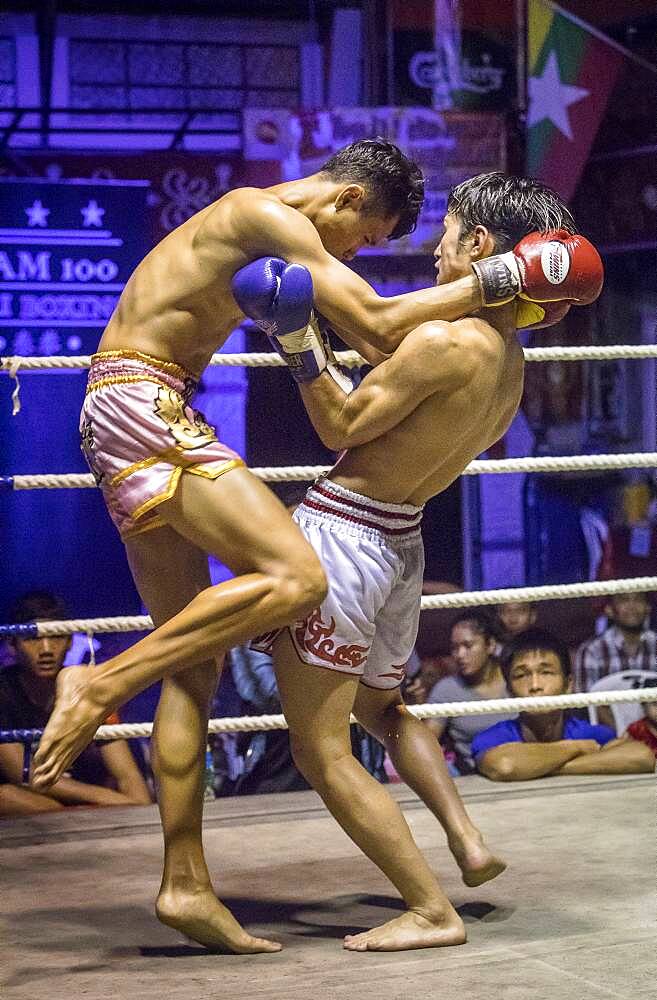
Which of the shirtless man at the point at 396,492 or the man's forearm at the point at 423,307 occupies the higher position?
the man's forearm at the point at 423,307

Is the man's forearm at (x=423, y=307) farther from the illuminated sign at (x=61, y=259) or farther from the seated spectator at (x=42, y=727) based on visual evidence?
the illuminated sign at (x=61, y=259)

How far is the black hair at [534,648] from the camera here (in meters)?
3.91

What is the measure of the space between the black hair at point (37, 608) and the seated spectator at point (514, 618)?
1.31 metres

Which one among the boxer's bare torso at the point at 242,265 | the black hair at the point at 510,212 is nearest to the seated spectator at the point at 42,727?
the boxer's bare torso at the point at 242,265

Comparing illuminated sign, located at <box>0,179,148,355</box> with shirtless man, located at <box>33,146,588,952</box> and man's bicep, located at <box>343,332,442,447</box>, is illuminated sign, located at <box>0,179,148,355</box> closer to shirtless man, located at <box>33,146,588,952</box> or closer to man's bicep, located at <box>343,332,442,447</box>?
shirtless man, located at <box>33,146,588,952</box>

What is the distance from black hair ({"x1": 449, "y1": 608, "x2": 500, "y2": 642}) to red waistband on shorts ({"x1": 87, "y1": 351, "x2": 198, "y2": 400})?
2.21 metres

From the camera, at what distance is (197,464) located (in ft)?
6.14

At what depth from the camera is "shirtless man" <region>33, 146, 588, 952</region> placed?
1.82 metres

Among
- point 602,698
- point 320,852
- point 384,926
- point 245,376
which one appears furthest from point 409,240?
point 384,926

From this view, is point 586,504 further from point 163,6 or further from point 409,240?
point 163,6

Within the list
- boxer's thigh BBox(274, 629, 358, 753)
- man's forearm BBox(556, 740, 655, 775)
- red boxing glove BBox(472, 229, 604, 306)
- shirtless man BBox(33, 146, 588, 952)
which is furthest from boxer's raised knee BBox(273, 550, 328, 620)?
man's forearm BBox(556, 740, 655, 775)

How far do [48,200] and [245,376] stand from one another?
0.79m

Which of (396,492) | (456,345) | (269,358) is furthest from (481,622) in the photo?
(456,345)

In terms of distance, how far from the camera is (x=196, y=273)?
6.31ft
